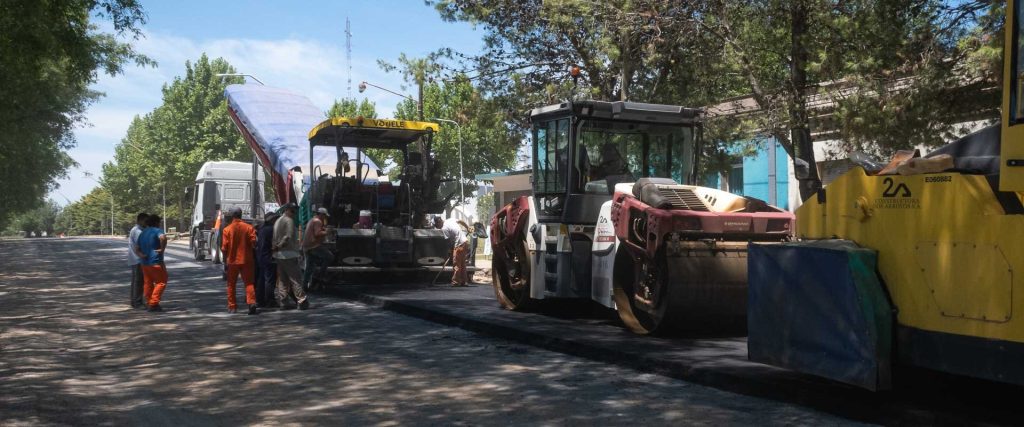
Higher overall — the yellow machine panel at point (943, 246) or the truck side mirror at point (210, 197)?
the truck side mirror at point (210, 197)

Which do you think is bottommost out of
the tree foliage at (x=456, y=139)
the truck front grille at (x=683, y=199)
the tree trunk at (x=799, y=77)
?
the truck front grille at (x=683, y=199)

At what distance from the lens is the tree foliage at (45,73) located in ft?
52.3

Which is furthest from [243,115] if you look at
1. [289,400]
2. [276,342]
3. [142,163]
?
[142,163]

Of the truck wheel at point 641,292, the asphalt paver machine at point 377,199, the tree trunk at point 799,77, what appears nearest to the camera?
the truck wheel at point 641,292

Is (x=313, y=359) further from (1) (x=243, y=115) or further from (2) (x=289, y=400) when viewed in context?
(1) (x=243, y=115)

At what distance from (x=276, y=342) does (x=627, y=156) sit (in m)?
4.78

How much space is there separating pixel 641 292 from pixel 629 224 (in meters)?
Result: 0.79

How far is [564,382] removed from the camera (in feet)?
26.2

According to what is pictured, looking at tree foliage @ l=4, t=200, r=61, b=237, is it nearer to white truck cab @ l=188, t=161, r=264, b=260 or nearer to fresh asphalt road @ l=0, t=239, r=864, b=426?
white truck cab @ l=188, t=161, r=264, b=260

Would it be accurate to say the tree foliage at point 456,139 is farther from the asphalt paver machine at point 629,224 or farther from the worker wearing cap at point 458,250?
the asphalt paver machine at point 629,224

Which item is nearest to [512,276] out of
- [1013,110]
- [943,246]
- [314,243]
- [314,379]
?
[314,243]

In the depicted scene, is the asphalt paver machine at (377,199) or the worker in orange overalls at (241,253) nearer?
the worker in orange overalls at (241,253)

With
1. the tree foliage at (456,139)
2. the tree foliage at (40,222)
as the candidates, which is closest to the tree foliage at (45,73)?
the tree foliage at (456,139)

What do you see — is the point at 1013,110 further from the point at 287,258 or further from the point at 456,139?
the point at 456,139
